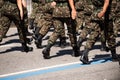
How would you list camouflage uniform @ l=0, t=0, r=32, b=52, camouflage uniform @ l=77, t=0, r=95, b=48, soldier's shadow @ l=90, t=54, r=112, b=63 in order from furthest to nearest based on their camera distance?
camouflage uniform @ l=0, t=0, r=32, b=52, soldier's shadow @ l=90, t=54, r=112, b=63, camouflage uniform @ l=77, t=0, r=95, b=48

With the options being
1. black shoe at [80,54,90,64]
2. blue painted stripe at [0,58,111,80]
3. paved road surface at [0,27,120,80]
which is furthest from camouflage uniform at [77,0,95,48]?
blue painted stripe at [0,58,111,80]

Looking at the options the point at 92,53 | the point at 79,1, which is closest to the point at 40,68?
the point at 92,53

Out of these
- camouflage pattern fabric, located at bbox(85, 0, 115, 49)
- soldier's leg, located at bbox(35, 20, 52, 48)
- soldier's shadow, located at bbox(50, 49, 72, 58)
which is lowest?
soldier's shadow, located at bbox(50, 49, 72, 58)

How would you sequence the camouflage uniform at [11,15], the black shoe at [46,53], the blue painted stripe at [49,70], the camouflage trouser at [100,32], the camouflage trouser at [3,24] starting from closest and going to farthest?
the blue painted stripe at [49,70] → the camouflage trouser at [100,32] → the black shoe at [46,53] → the camouflage uniform at [11,15] → the camouflage trouser at [3,24]

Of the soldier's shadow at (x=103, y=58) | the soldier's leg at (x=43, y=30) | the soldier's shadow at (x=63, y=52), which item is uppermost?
the soldier's leg at (x=43, y=30)

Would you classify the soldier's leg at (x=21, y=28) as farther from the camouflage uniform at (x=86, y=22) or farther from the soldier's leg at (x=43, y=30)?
the camouflage uniform at (x=86, y=22)

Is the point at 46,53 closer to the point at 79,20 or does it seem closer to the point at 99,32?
the point at 99,32

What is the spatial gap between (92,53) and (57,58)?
0.86 meters

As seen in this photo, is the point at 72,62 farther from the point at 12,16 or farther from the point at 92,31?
the point at 12,16

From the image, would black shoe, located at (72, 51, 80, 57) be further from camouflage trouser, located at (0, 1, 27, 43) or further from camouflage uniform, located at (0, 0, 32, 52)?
camouflage trouser, located at (0, 1, 27, 43)

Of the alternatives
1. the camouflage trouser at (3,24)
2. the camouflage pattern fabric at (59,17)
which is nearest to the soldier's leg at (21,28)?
the camouflage trouser at (3,24)

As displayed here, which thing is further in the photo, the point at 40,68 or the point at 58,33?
the point at 58,33

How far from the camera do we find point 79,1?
415 inches

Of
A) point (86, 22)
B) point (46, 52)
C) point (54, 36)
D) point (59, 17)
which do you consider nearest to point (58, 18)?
point (59, 17)
